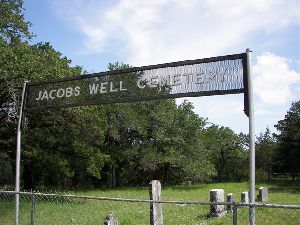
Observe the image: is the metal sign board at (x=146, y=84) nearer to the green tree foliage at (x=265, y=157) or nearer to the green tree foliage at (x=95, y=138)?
the green tree foliage at (x=95, y=138)

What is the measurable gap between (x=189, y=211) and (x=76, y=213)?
379cm

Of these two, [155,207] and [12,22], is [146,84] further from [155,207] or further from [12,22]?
[12,22]

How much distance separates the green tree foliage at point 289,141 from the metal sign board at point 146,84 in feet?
→ 138

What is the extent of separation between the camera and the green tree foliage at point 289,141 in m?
48.4

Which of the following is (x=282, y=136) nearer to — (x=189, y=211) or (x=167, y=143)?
(x=167, y=143)

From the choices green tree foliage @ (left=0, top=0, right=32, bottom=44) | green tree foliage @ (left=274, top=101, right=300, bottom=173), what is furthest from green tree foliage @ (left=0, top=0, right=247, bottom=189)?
green tree foliage @ (left=274, top=101, right=300, bottom=173)

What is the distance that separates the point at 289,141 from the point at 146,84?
4571 cm

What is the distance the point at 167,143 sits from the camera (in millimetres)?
40344

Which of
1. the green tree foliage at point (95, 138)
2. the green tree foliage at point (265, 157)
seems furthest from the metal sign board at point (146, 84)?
the green tree foliage at point (265, 157)

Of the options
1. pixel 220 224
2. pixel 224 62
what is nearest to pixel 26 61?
pixel 220 224

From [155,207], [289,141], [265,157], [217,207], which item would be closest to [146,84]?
[155,207]

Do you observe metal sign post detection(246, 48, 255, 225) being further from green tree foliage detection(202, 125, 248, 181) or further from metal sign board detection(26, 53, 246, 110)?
green tree foliage detection(202, 125, 248, 181)

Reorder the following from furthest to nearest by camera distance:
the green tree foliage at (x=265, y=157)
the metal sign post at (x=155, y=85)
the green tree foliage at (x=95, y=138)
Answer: the green tree foliage at (x=265, y=157) → the green tree foliage at (x=95, y=138) → the metal sign post at (x=155, y=85)

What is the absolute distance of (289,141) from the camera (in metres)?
50.2
